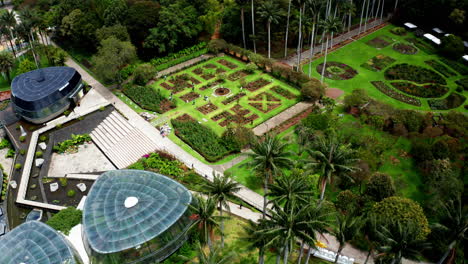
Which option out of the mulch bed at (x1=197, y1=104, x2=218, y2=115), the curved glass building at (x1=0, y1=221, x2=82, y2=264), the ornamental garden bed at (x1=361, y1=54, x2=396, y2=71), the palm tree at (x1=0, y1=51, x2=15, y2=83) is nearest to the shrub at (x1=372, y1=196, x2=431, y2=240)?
the curved glass building at (x1=0, y1=221, x2=82, y2=264)

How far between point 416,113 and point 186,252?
44.8 meters

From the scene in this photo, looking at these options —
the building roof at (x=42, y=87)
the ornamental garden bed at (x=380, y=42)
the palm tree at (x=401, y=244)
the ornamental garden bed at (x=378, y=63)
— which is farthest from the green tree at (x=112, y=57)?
the palm tree at (x=401, y=244)

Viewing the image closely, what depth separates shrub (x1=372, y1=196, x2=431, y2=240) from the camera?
41.1 meters

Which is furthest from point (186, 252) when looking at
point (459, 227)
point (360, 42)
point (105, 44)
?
point (360, 42)

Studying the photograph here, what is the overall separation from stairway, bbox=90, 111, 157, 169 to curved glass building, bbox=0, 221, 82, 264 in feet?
61.7

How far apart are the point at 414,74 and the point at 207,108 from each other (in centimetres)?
4590

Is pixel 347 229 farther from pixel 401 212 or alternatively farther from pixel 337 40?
pixel 337 40

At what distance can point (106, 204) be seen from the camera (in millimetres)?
44344

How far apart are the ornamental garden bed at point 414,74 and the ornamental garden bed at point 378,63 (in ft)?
6.73

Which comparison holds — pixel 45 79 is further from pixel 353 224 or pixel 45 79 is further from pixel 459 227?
pixel 459 227

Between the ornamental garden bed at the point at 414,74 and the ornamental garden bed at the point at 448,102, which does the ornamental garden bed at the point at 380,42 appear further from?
the ornamental garden bed at the point at 448,102

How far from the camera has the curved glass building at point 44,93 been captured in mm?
67438

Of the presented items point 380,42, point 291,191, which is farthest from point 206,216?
point 380,42

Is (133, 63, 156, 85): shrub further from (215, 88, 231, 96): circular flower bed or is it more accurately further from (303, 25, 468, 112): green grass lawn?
(303, 25, 468, 112): green grass lawn
